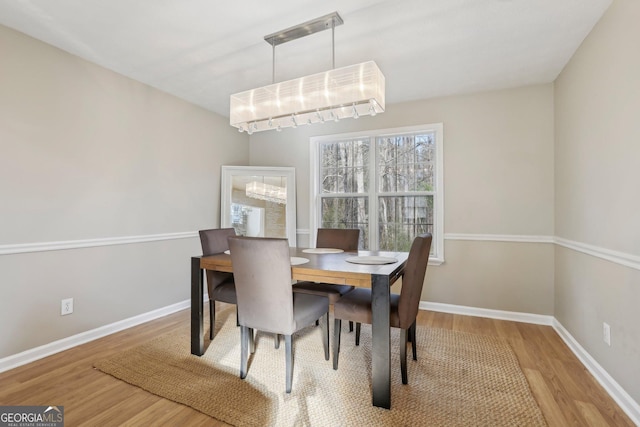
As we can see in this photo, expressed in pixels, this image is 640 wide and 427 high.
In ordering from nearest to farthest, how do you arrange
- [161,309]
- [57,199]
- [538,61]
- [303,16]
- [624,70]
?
[624,70] → [303,16] → [57,199] → [538,61] → [161,309]

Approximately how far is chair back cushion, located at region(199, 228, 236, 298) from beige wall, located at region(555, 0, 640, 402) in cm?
274

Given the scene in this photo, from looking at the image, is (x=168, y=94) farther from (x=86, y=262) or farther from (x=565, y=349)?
(x=565, y=349)

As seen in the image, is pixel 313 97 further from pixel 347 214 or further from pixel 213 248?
pixel 347 214

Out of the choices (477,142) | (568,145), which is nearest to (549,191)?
(568,145)

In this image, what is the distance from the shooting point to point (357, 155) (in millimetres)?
3992

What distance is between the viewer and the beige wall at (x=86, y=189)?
2.23 meters

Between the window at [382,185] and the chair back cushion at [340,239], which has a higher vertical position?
the window at [382,185]

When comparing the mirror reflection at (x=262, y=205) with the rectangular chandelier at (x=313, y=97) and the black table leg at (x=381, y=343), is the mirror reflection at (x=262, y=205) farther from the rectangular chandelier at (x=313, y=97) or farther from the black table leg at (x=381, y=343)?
the black table leg at (x=381, y=343)

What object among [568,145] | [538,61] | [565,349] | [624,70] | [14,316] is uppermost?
[538,61]

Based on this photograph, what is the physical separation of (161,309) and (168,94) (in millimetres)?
2354

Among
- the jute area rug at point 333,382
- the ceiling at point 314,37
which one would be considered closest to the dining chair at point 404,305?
the jute area rug at point 333,382

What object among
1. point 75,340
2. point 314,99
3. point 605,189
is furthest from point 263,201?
point 605,189

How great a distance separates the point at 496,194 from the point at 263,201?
2.84 m

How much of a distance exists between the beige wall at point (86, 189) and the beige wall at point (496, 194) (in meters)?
2.75
